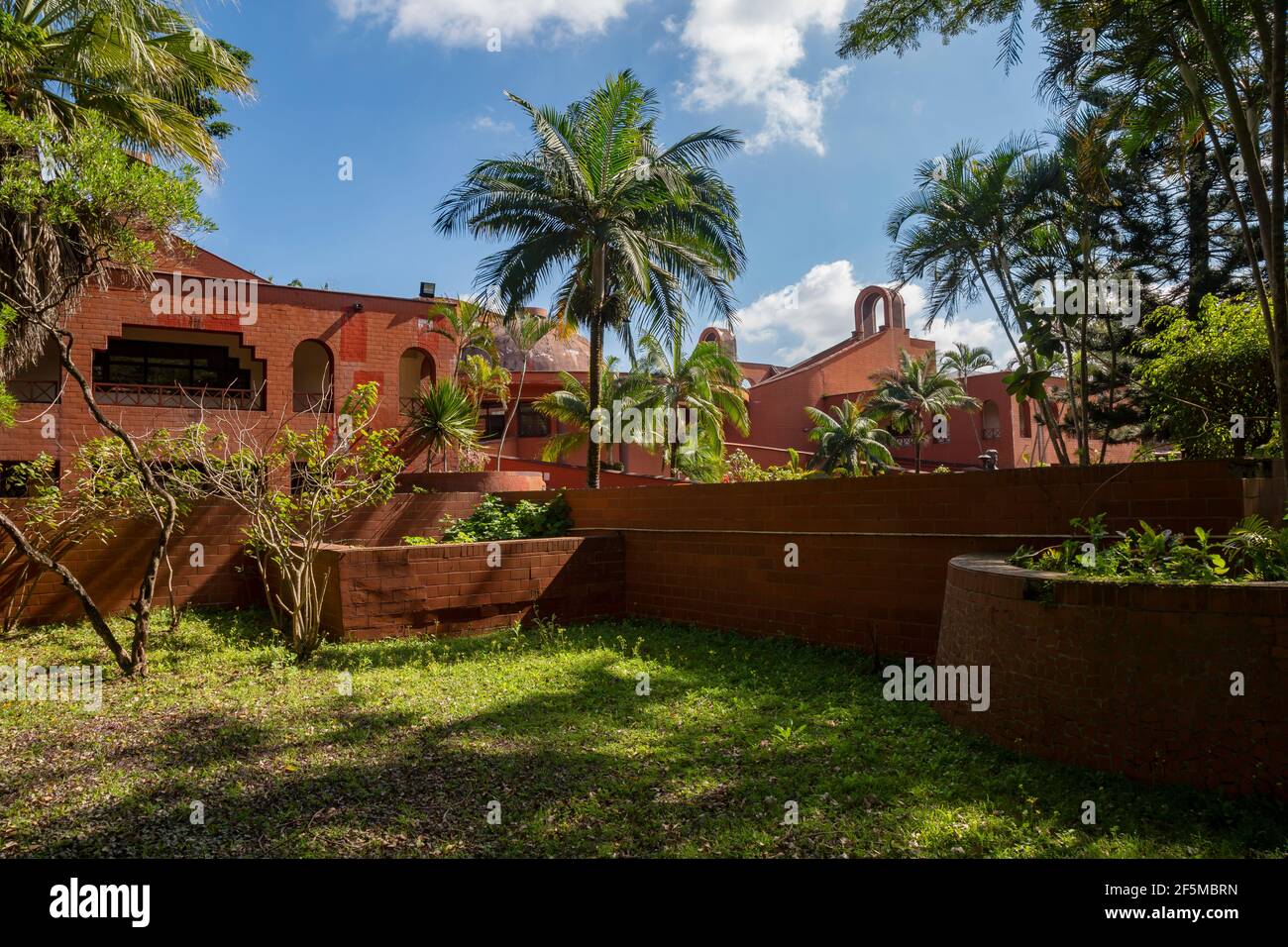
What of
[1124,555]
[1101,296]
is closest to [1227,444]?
[1124,555]

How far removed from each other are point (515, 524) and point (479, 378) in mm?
12033

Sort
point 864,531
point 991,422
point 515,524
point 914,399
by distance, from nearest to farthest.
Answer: point 864,531, point 515,524, point 914,399, point 991,422

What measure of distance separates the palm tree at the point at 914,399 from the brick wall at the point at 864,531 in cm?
2207

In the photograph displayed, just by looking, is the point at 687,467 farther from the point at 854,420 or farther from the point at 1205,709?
the point at 1205,709

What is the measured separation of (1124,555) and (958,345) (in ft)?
145

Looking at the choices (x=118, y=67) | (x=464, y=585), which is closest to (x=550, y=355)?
(x=118, y=67)

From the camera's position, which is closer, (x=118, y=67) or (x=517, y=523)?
(x=118, y=67)

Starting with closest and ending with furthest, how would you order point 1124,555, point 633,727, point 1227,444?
point 1124,555
point 633,727
point 1227,444

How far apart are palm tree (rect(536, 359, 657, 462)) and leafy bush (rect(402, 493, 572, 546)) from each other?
1169 cm

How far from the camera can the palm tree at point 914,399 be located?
1233 inches

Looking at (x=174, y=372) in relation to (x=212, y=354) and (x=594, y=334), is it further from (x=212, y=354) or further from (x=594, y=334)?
(x=594, y=334)

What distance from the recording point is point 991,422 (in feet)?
109

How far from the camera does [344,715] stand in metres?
→ 6.52

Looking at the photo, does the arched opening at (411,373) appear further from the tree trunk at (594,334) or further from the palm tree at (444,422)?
the tree trunk at (594,334)
